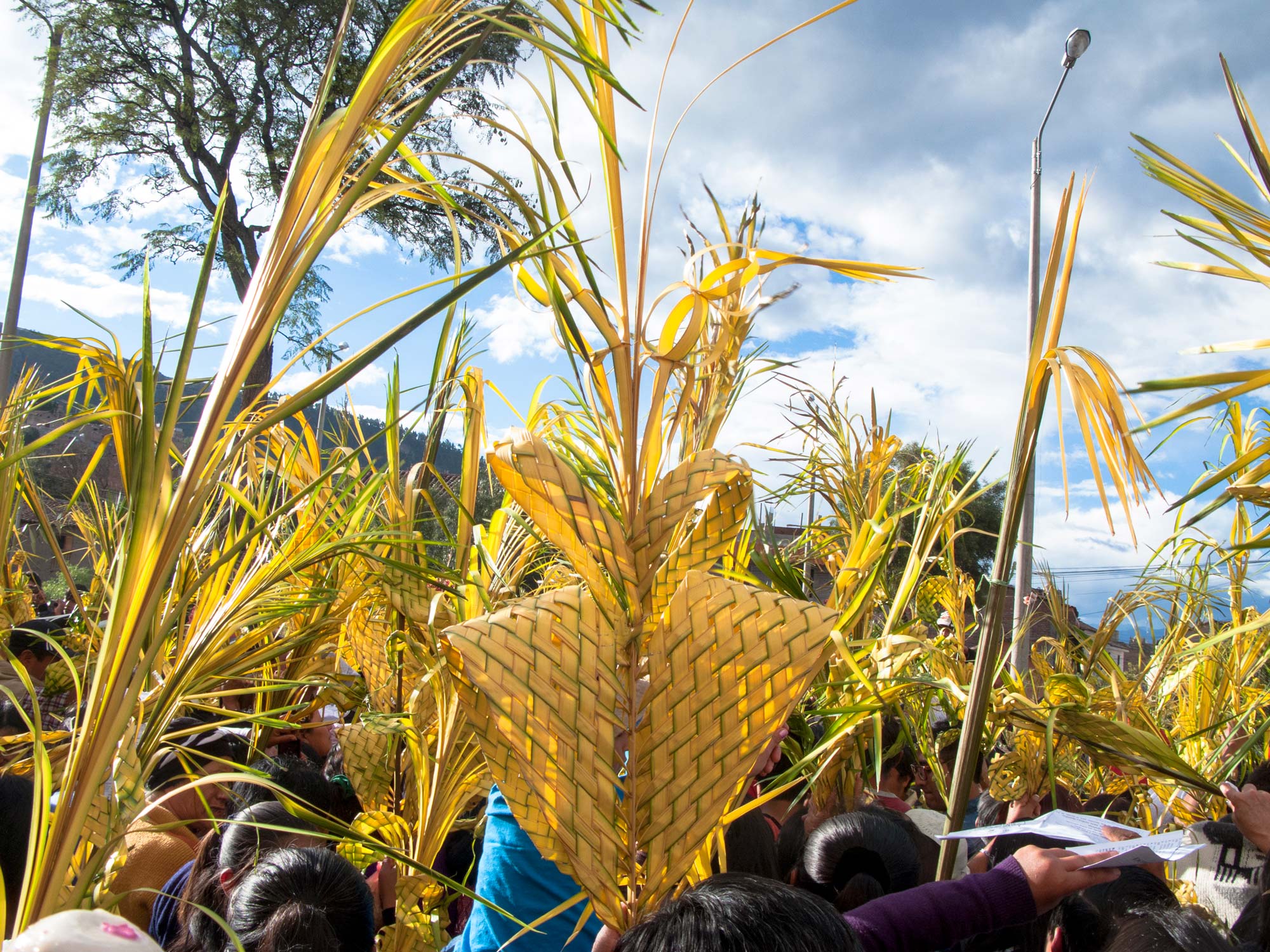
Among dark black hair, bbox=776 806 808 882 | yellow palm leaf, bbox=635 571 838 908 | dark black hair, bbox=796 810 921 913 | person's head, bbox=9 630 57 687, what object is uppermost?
yellow palm leaf, bbox=635 571 838 908

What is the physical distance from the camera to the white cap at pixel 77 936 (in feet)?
2.19

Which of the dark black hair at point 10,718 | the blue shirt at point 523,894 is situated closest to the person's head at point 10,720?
the dark black hair at point 10,718

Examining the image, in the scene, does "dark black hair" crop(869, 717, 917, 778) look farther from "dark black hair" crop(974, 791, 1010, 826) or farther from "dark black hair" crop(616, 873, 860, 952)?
"dark black hair" crop(616, 873, 860, 952)

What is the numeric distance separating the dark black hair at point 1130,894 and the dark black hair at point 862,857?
1.19 ft

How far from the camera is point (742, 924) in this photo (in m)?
0.86

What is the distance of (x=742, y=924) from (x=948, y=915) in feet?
1.70

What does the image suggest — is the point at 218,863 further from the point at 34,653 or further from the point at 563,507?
the point at 34,653

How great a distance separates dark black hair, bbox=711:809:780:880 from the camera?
1970 millimetres

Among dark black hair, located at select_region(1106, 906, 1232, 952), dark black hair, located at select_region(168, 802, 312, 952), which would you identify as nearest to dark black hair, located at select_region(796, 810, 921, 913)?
dark black hair, located at select_region(1106, 906, 1232, 952)

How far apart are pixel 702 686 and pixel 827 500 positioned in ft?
6.96

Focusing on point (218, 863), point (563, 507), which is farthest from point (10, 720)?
point (563, 507)

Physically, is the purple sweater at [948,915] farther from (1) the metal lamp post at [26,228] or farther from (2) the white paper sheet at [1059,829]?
(1) the metal lamp post at [26,228]

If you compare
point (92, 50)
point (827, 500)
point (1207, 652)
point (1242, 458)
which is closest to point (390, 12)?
point (92, 50)

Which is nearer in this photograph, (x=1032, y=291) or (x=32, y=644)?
(x=32, y=644)
